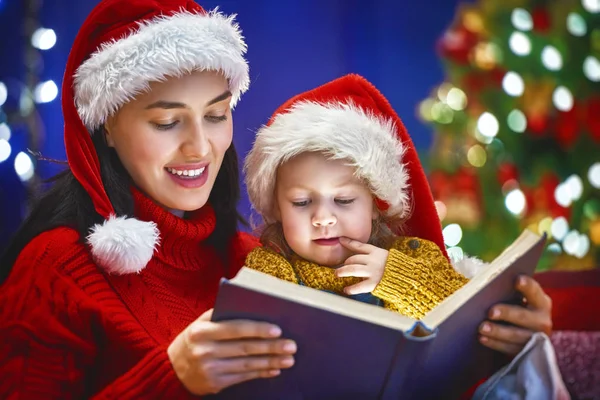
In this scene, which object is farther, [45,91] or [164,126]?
[45,91]

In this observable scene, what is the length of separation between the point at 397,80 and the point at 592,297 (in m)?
2.29

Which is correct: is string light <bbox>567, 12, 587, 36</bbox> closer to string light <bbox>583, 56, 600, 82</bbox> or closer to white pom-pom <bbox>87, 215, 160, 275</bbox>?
string light <bbox>583, 56, 600, 82</bbox>

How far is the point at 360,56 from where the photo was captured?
13.8ft

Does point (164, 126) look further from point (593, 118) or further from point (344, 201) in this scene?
point (593, 118)

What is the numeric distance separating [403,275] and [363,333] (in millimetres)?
395

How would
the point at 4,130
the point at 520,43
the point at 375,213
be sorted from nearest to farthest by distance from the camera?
the point at 375,213 < the point at 4,130 < the point at 520,43

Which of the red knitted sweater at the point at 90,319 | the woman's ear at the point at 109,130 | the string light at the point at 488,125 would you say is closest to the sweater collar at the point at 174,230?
the red knitted sweater at the point at 90,319

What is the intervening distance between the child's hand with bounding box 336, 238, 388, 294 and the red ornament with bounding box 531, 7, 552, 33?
2151 millimetres

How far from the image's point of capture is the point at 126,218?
5.09ft

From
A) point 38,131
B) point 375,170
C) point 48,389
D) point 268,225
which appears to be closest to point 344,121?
point 375,170

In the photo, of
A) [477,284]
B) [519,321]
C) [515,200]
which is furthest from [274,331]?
[515,200]

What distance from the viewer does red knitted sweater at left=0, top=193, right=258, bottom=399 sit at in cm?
134

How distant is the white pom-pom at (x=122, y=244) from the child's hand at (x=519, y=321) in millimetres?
678

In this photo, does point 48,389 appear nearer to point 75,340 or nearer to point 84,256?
point 75,340
